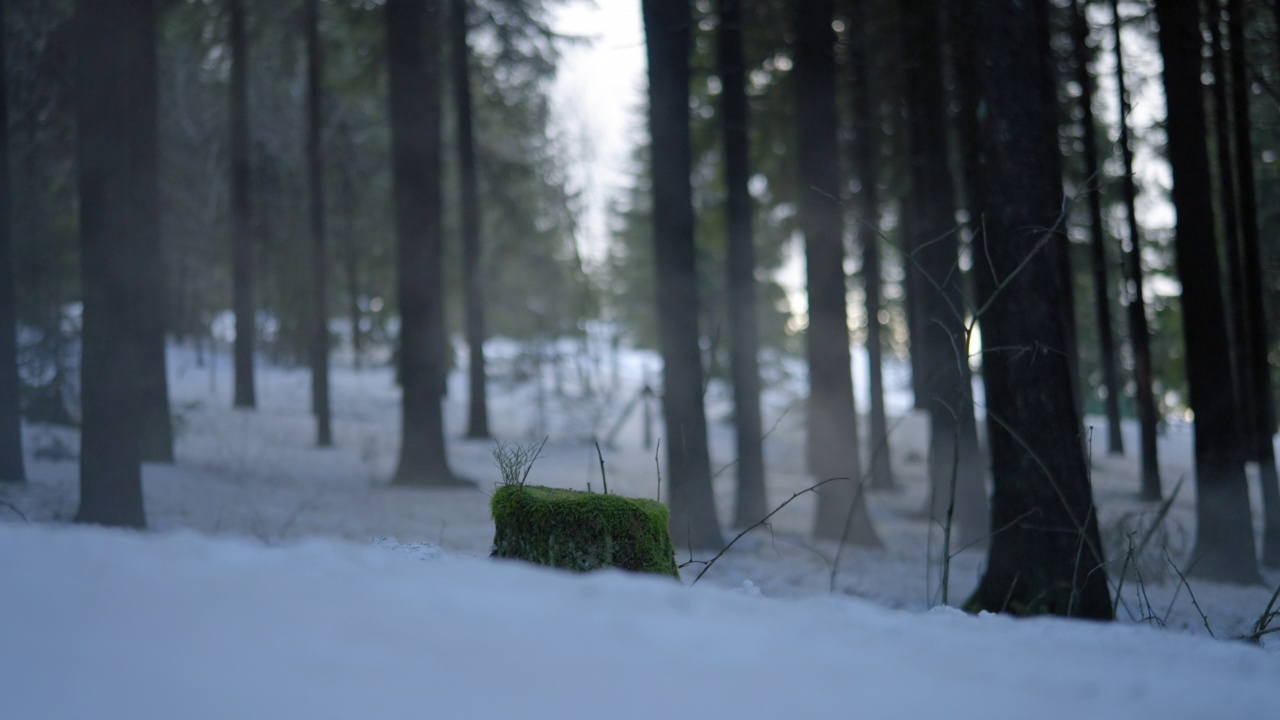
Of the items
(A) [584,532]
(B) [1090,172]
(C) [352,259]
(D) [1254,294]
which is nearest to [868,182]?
(B) [1090,172]

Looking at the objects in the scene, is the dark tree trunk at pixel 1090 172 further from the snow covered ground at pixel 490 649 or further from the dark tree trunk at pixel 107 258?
the snow covered ground at pixel 490 649

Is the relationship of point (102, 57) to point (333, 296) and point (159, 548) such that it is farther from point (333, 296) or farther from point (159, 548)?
point (333, 296)

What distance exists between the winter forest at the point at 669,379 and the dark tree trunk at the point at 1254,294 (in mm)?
62

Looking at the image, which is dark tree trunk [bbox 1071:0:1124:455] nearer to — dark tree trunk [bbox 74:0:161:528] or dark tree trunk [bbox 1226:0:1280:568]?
dark tree trunk [bbox 1226:0:1280:568]

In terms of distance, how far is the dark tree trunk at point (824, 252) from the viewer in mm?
10875

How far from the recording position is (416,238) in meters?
13.4

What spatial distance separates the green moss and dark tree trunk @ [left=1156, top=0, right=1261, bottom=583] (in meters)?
8.17

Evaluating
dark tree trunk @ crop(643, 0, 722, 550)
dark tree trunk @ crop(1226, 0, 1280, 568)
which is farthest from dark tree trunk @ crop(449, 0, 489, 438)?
dark tree trunk @ crop(1226, 0, 1280, 568)

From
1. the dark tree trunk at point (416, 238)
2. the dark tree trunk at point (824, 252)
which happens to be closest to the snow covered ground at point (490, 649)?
the dark tree trunk at point (824, 252)

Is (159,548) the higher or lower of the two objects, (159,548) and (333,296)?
the lower

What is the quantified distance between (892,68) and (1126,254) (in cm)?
622

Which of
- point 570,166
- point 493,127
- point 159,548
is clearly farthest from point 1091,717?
point 570,166

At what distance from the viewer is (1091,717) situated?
1.48 meters

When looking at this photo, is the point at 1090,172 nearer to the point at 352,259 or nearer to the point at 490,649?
the point at 490,649
